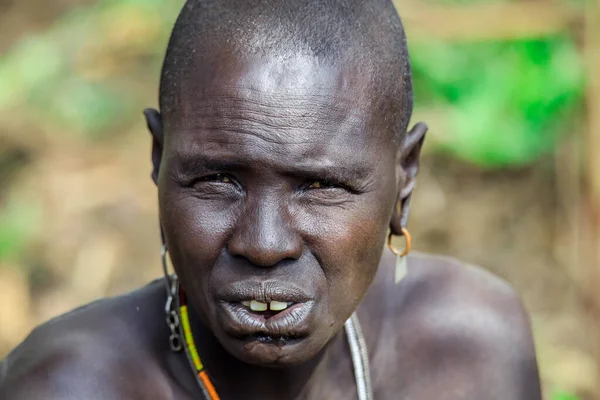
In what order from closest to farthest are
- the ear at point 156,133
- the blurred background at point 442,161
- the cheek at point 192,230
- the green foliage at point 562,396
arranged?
1. the cheek at point 192,230
2. the ear at point 156,133
3. the green foliage at point 562,396
4. the blurred background at point 442,161

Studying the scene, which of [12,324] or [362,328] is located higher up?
[362,328]

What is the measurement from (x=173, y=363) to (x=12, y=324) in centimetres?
249

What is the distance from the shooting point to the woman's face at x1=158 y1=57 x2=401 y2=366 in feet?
7.22

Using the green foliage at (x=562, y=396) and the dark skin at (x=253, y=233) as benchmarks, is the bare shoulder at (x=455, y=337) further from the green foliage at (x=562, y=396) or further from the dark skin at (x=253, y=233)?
the green foliage at (x=562, y=396)

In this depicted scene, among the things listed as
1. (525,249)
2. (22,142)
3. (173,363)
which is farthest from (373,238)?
(22,142)

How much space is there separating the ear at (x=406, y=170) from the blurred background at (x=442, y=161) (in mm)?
2338

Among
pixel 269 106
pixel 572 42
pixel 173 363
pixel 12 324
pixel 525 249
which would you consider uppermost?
pixel 269 106

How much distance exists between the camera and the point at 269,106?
2229 mm

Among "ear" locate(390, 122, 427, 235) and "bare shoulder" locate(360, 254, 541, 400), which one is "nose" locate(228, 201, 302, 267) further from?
"bare shoulder" locate(360, 254, 541, 400)

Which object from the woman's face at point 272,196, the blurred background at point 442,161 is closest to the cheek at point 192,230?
the woman's face at point 272,196

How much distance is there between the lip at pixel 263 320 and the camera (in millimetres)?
2217

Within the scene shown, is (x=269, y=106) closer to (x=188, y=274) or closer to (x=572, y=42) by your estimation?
(x=188, y=274)

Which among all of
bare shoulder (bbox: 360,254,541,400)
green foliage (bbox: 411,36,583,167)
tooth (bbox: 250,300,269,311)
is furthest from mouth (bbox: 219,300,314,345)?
green foliage (bbox: 411,36,583,167)

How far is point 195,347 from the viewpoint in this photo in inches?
101
